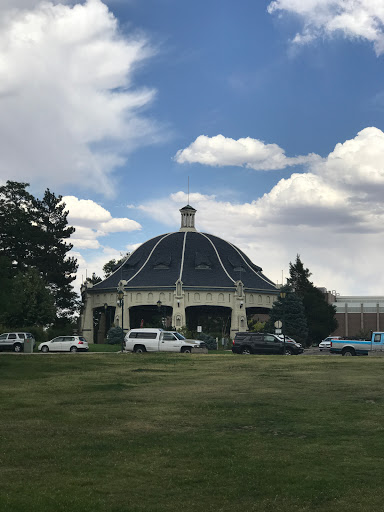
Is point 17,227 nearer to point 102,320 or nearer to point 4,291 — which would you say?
point 102,320

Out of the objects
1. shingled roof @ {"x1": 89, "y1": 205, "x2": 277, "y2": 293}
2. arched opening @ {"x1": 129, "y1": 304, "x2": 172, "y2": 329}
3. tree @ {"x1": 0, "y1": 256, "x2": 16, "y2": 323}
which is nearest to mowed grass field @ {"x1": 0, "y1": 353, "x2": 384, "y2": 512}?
tree @ {"x1": 0, "y1": 256, "x2": 16, "y2": 323}

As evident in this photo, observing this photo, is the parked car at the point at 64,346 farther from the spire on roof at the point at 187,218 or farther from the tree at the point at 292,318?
the spire on roof at the point at 187,218

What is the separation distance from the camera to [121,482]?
11594 mm

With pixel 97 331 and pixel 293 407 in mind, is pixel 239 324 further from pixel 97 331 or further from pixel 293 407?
pixel 293 407

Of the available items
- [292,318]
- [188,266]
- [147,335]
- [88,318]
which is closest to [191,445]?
[147,335]

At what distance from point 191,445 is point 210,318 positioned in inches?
3594

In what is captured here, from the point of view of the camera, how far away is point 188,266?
4070 inches

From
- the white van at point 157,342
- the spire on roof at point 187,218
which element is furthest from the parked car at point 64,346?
the spire on roof at point 187,218

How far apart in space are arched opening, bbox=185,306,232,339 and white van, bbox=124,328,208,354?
171 feet

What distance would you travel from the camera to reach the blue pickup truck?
4934 centimetres

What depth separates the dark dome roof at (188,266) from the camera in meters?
99.9

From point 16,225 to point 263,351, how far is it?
57.6m

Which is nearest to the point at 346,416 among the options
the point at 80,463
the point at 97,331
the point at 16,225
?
the point at 80,463

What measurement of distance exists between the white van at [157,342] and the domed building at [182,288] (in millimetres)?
42675
